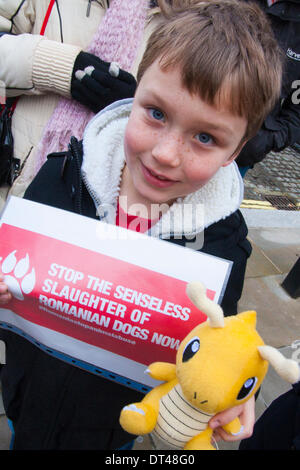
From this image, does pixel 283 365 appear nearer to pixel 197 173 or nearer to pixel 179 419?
pixel 179 419

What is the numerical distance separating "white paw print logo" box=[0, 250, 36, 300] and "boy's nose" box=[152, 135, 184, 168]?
447 mm

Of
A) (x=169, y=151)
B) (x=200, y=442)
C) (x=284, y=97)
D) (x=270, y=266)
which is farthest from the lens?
(x=270, y=266)

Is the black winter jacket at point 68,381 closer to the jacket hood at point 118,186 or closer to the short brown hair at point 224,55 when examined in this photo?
the jacket hood at point 118,186

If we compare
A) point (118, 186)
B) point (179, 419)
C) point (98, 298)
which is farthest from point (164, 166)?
point (179, 419)

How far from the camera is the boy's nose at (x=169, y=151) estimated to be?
855 mm

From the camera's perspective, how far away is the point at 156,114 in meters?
0.89

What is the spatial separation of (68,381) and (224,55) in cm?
103

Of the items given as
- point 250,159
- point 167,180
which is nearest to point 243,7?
point 167,180

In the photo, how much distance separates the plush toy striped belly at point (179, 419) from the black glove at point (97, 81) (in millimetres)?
1024

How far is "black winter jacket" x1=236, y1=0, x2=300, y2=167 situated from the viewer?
6.59 ft

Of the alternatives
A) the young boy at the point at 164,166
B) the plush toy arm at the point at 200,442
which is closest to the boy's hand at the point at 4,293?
the young boy at the point at 164,166

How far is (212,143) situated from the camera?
34.8 inches

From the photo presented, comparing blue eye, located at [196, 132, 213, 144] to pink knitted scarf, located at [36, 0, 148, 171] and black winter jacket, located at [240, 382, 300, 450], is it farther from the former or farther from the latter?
black winter jacket, located at [240, 382, 300, 450]
